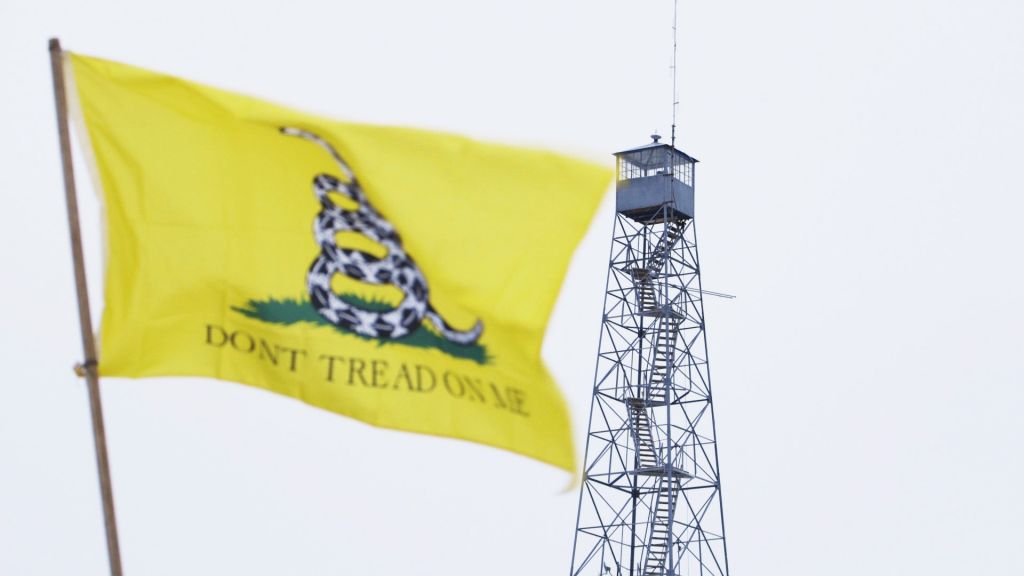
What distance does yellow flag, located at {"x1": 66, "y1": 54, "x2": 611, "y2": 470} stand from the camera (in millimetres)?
17125

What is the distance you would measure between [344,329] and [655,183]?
147 feet

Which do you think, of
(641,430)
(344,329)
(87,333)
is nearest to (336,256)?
(344,329)

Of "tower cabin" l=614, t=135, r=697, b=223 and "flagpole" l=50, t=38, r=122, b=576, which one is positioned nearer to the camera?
"flagpole" l=50, t=38, r=122, b=576

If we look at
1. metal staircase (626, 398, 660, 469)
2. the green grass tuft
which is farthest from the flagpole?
metal staircase (626, 398, 660, 469)

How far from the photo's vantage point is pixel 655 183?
62.2 metres

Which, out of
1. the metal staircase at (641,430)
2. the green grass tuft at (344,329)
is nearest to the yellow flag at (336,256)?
the green grass tuft at (344,329)

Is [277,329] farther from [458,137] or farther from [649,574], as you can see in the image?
[649,574]

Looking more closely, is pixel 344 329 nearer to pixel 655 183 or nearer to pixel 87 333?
pixel 87 333

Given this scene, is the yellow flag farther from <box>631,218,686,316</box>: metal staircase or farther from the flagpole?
<box>631,218,686,316</box>: metal staircase

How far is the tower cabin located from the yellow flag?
143ft

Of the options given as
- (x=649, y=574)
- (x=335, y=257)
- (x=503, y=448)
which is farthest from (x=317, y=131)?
(x=649, y=574)

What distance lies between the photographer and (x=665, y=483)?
60.7 meters

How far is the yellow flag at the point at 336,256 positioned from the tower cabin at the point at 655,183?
43589mm

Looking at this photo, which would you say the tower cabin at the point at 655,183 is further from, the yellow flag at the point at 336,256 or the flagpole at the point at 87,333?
the flagpole at the point at 87,333
